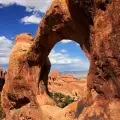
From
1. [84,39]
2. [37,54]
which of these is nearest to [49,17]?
[84,39]

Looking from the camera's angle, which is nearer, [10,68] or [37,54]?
[37,54]

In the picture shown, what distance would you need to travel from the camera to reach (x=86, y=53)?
7.57 m

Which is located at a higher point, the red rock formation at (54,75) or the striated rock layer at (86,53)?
the striated rock layer at (86,53)

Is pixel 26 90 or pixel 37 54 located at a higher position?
pixel 37 54

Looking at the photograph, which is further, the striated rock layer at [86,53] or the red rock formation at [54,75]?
the red rock formation at [54,75]

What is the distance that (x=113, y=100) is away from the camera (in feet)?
18.3

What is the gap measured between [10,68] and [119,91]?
22.1 feet

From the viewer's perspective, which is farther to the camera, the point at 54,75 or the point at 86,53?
the point at 54,75

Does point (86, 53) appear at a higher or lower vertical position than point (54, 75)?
higher

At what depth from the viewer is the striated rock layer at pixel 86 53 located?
5.52 meters

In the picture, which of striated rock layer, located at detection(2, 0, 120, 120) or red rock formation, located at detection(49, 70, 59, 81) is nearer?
striated rock layer, located at detection(2, 0, 120, 120)

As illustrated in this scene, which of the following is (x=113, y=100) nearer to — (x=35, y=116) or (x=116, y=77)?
(x=116, y=77)

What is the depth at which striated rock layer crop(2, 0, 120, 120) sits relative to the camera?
5.52 m

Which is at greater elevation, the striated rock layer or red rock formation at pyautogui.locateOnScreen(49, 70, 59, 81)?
the striated rock layer
